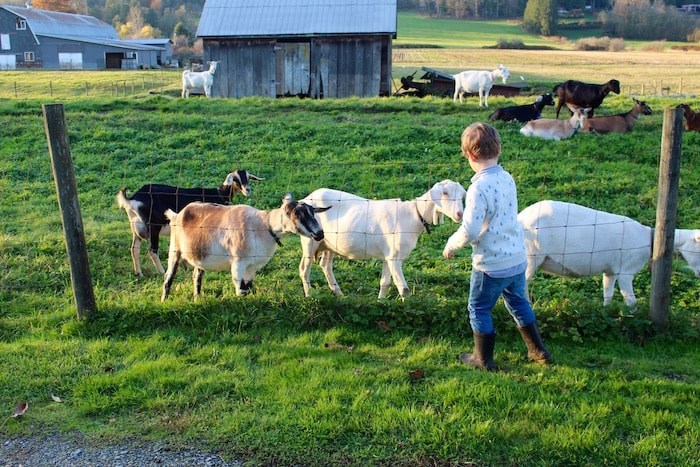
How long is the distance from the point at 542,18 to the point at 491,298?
89.6 meters

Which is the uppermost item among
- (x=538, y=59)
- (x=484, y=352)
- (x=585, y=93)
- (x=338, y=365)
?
(x=538, y=59)

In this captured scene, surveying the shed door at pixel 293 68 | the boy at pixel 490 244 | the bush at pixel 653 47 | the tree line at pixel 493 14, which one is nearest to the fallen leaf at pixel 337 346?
the boy at pixel 490 244

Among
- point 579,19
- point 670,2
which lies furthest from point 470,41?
point 670,2

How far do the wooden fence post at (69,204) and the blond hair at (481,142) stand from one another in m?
3.76

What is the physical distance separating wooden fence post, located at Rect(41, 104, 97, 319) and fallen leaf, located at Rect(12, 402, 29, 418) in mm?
1516

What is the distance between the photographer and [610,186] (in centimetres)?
1171

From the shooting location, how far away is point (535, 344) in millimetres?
5449

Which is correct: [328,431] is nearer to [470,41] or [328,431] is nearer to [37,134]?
[37,134]

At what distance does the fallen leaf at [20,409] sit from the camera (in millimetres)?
4797

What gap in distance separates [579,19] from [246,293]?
99.3 metres

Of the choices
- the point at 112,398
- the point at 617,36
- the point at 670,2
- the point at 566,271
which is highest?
the point at 670,2

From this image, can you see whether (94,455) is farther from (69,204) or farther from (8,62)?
(8,62)

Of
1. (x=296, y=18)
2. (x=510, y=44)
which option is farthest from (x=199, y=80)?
(x=510, y=44)

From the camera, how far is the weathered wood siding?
2761cm
